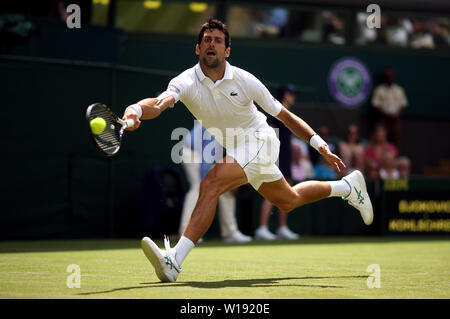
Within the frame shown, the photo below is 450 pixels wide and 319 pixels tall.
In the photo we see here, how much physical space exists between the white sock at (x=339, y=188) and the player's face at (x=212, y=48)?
165cm

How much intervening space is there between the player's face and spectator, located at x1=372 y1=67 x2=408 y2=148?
11.2 meters

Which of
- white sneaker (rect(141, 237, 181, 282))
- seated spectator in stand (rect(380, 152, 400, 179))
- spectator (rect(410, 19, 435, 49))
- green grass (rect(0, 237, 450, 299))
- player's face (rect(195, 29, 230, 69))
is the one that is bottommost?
green grass (rect(0, 237, 450, 299))

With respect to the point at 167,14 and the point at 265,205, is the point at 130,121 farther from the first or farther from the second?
the point at 167,14

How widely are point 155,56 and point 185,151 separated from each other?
4.95 metres

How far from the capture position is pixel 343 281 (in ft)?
20.8

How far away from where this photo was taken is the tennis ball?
535 centimetres

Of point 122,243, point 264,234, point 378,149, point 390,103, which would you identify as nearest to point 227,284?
point 122,243

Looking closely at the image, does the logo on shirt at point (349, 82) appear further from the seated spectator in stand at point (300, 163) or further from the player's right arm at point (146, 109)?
the player's right arm at point (146, 109)

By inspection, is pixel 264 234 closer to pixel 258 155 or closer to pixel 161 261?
pixel 258 155

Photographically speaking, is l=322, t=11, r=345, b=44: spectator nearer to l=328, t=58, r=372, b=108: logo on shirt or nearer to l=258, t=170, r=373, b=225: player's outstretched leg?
l=328, t=58, r=372, b=108: logo on shirt

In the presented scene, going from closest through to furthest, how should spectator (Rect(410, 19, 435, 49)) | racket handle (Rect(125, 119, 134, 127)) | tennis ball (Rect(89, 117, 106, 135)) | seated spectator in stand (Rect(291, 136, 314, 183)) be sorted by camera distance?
tennis ball (Rect(89, 117, 106, 135)) → racket handle (Rect(125, 119, 134, 127)) → seated spectator in stand (Rect(291, 136, 314, 183)) → spectator (Rect(410, 19, 435, 49))

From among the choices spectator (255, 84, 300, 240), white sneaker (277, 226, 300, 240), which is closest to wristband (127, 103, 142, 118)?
spectator (255, 84, 300, 240)

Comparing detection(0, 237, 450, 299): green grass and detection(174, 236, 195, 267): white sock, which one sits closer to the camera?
detection(0, 237, 450, 299): green grass
